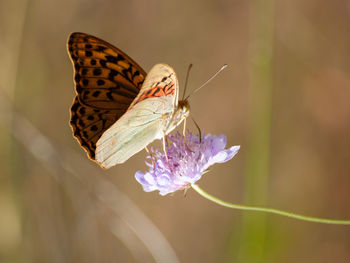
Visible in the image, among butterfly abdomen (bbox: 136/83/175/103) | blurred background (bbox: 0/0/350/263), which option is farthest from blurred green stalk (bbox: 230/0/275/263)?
butterfly abdomen (bbox: 136/83/175/103)

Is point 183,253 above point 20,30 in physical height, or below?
below

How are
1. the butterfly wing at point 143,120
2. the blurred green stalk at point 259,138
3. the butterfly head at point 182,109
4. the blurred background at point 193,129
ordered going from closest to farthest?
the butterfly wing at point 143,120 < the butterfly head at point 182,109 < the blurred green stalk at point 259,138 < the blurred background at point 193,129

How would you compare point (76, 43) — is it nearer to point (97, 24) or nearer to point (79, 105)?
point (79, 105)

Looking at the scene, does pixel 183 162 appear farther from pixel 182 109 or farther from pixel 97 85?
pixel 97 85

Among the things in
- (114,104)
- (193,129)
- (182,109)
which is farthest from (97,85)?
(193,129)

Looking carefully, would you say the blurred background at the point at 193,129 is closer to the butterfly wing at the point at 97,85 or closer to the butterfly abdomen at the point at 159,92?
the butterfly wing at the point at 97,85

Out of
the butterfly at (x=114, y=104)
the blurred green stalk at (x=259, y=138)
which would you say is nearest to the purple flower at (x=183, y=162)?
the butterfly at (x=114, y=104)

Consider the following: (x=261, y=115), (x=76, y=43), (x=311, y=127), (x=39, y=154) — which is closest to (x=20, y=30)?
(x=39, y=154)
